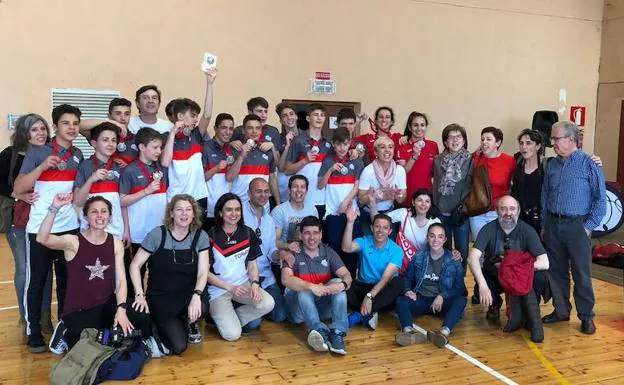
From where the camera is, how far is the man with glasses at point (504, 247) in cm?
467

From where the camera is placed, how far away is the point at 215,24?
9492 millimetres

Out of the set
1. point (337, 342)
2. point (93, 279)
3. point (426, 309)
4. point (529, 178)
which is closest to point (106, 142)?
point (93, 279)

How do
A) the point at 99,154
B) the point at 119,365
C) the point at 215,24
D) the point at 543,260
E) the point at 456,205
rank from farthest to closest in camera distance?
the point at 215,24, the point at 456,205, the point at 543,260, the point at 99,154, the point at 119,365

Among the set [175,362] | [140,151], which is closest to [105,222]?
[140,151]

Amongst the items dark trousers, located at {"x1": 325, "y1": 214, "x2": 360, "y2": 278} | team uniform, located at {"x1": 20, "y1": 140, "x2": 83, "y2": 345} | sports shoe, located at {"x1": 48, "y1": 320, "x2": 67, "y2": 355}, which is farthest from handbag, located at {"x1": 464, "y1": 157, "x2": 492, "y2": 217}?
sports shoe, located at {"x1": 48, "y1": 320, "x2": 67, "y2": 355}

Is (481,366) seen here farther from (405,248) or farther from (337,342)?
(405,248)

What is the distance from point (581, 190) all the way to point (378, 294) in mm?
1889

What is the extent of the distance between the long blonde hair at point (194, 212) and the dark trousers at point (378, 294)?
1495mm

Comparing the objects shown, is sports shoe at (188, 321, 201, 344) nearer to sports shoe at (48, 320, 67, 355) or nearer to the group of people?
the group of people

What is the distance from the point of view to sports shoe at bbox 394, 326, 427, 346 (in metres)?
4.46

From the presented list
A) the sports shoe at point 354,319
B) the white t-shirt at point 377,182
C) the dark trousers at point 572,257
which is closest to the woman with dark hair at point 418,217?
the white t-shirt at point 377,182

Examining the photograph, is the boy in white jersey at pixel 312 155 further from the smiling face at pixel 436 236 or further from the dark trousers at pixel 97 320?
the dark trousers at pixel 97 320

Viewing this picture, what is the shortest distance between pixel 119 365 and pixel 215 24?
7.03 m

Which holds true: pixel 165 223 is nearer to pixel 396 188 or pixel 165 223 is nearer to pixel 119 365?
pixel 119 365
